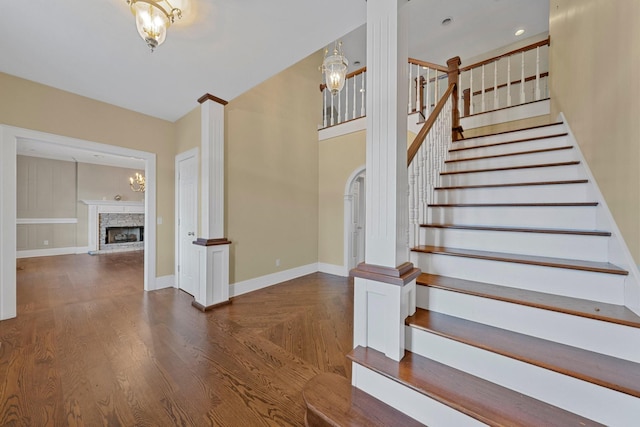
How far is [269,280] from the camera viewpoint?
389cm

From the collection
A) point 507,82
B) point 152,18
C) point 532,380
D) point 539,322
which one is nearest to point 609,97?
point 539,322

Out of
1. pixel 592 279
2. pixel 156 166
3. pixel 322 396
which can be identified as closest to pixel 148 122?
pixel 156 166

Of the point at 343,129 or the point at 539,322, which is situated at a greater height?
the point at 343,129

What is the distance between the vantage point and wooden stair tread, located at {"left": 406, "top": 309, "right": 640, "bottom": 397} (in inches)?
37.1

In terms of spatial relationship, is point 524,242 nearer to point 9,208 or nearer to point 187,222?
point 187,222

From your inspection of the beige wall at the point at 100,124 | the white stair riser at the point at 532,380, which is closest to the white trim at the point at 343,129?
the beige wall at the point at 100,124

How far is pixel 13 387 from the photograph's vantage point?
1.68 metres

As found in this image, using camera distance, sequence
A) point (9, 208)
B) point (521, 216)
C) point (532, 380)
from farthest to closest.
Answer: point (9, 208) → point (521, 216) → point (532, 380)

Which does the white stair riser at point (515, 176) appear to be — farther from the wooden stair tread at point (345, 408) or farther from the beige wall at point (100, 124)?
the beige wall at point (100, 124)

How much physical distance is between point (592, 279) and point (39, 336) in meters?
4.38

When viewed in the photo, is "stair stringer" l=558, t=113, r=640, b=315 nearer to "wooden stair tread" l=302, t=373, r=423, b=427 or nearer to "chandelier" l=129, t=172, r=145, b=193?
"wooden stair tread" l=302, t=373, r=423, b=427

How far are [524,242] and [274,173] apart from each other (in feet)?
10.8

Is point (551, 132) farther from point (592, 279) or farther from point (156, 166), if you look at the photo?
point (156, 166)

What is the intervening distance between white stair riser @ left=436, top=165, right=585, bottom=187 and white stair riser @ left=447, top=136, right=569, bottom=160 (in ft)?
1.82
